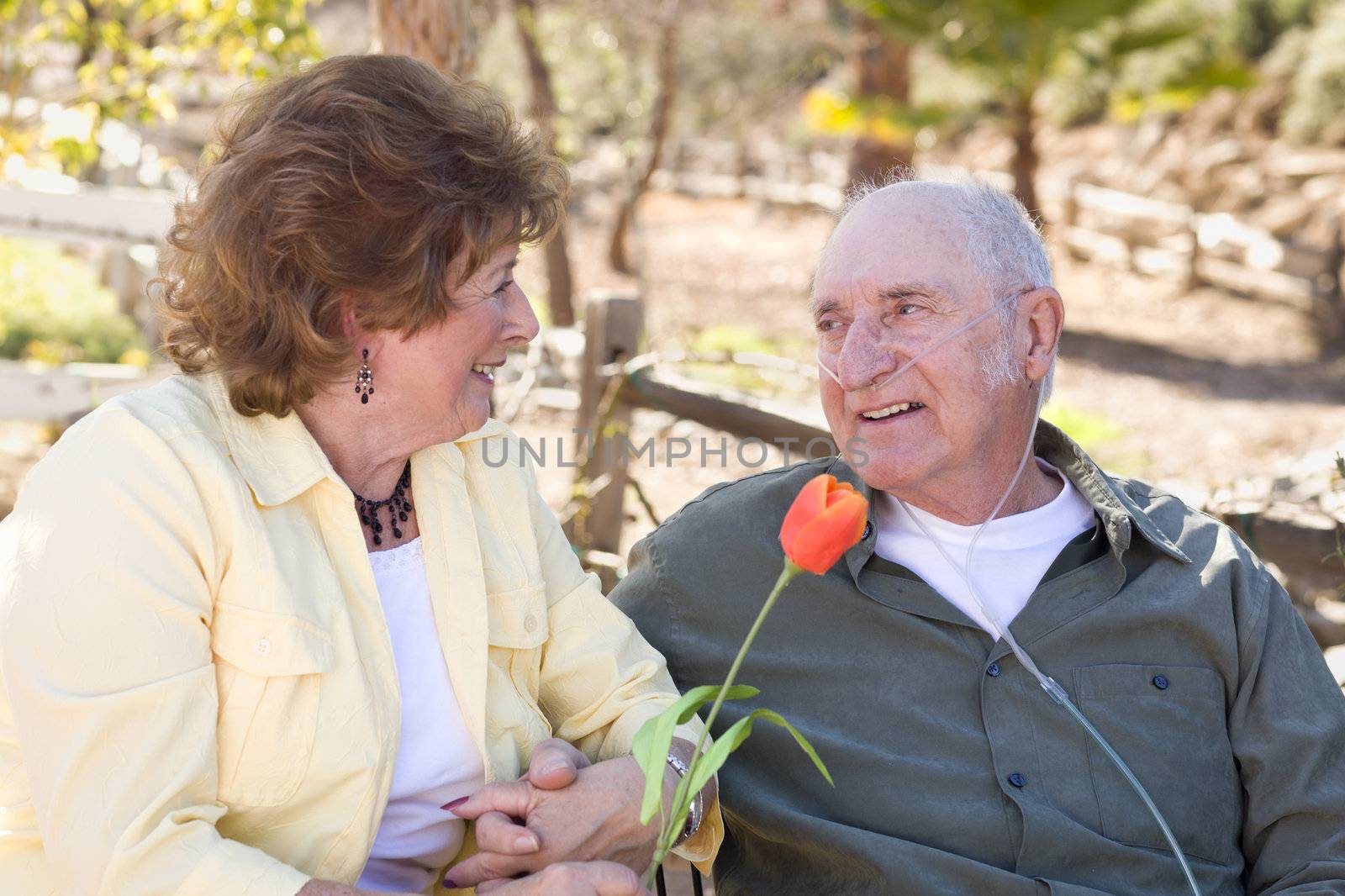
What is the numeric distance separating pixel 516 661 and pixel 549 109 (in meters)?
7.55

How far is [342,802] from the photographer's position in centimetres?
183

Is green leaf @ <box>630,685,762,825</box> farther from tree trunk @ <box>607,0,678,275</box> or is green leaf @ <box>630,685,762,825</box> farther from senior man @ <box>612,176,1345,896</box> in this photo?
tree trunk @ <box>607,0,678,275</box>

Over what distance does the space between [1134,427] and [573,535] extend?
6905 millimetres

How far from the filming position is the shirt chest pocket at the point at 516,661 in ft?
6.95

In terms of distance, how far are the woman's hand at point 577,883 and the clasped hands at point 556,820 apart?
0.5 inches

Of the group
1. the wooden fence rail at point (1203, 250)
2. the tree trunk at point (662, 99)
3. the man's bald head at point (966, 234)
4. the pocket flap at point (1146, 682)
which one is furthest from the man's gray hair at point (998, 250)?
the wooden fence rail at point (1203, 250)

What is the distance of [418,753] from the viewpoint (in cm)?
202

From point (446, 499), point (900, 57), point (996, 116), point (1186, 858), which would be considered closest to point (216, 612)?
point (446, 499)

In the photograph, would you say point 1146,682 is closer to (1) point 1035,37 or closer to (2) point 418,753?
(2) point 418,753

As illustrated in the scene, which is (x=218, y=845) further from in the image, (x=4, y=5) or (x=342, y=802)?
(x=4, y=5)

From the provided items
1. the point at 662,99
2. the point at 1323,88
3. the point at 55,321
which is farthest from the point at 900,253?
the point at 1323,88

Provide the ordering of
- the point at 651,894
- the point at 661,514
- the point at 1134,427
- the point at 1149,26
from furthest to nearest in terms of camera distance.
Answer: the point at 1149,26 < the point at 1134,427 < the point at 661,514 < the point at 651,894

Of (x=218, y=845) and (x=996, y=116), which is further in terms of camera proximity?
→ (x=996, y=116)

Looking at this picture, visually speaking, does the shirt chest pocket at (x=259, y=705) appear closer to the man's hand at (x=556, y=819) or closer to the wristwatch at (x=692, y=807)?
the man's hand at (x=556, y=819)
